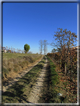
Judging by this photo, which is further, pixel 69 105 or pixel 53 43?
pixel 53 43

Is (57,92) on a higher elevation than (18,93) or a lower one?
higher

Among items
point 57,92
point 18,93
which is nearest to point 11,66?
point 18,93

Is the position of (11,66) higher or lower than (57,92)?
higher

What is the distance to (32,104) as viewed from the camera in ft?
7.88

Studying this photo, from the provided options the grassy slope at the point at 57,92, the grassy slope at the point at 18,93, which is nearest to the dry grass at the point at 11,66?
the grassy slope at the point at 18,93

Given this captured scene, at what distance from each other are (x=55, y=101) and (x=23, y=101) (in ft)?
3.85

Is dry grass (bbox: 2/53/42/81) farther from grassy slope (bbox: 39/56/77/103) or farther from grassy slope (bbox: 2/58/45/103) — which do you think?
grassy slope (bbox: 39/56/77/103)

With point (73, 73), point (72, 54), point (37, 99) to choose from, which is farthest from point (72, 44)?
point (37, 99)

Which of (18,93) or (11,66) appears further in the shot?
(11,66)

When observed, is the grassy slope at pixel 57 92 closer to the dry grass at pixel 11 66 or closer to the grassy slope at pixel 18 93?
the grassy slope at pixel 18 93

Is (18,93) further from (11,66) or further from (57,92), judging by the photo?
(11,66)

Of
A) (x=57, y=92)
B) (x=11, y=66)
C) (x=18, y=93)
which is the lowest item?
(x=18, y=93)

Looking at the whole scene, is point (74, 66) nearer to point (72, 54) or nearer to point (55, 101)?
point (72, 54)

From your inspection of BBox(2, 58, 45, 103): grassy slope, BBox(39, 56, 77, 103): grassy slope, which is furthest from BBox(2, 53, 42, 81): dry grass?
BBox(39, 56, 77, 103): grassy slope
